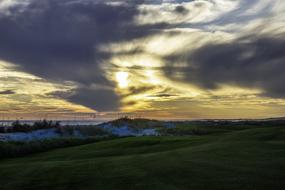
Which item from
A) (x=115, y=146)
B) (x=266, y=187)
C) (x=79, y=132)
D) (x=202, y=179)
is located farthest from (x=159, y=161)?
(x=79, y=132)

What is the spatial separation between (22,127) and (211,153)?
2356 inches

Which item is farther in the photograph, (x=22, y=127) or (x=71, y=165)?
(x=22, y=127)

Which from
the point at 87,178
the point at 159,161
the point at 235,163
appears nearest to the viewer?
the point at 87,178

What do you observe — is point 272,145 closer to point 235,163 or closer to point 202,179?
point 235,163

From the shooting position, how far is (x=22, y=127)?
261ft

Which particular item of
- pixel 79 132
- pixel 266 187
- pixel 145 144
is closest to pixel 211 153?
pixel 266 187

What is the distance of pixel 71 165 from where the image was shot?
27781 mm

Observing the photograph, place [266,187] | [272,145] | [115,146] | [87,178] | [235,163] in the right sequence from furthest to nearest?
[115,146] < [272,145] < [235,163] < [87,178] < [266,187]

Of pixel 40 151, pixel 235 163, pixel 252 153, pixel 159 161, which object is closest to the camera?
pixel 235 163

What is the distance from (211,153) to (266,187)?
1169 cm

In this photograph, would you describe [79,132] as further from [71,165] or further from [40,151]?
[71,165]

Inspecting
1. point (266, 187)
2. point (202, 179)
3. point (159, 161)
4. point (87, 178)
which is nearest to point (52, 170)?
point (87, 178)

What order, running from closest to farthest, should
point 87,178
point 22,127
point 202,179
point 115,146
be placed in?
point 202,179 → point 87,178 → point 115,146 → point 22,127

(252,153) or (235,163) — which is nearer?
(235,163)
